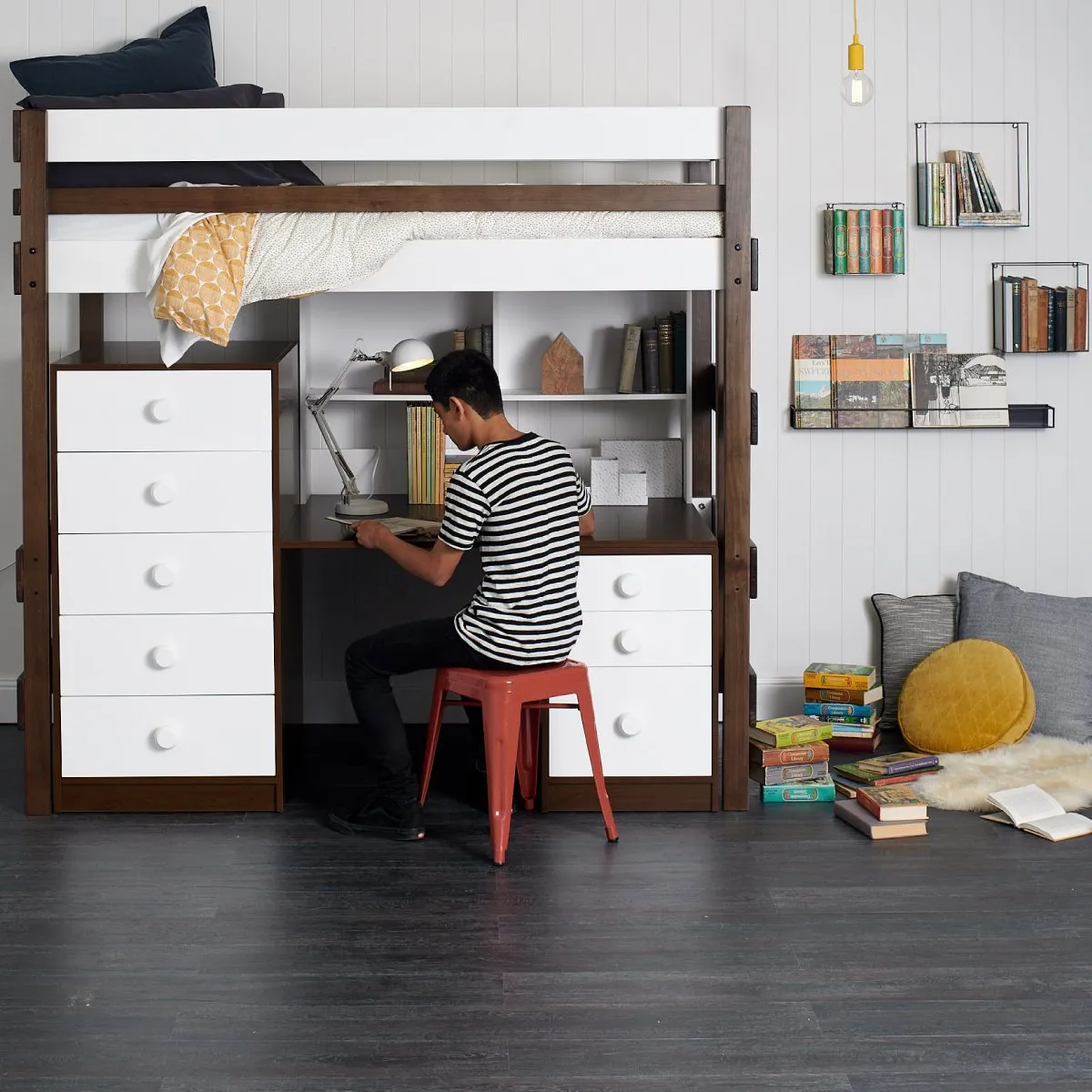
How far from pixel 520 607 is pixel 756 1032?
3.71ft

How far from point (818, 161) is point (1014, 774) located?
1.93 meters

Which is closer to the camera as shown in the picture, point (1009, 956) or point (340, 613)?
point (1009, 956)

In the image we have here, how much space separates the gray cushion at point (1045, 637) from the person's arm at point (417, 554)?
187 cm

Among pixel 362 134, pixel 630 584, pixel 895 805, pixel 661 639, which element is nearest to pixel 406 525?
pixel 630 584

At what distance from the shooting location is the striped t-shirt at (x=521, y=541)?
3.03m

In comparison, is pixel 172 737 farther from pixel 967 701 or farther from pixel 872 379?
pixel 872 379

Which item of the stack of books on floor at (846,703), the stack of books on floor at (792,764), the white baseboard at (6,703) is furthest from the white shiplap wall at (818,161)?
the stack of books on floor at (792,764)

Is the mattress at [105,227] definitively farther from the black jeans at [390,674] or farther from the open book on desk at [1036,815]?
the open book on desk at [1036,815]

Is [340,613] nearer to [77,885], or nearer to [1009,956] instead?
[77,885]

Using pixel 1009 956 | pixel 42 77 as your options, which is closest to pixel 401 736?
pixel 1009 956

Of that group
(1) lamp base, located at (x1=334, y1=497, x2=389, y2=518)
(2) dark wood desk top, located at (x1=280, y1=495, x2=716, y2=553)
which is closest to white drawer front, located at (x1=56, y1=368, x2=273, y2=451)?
(2) dark wood desk top, located at (x1=280, y1=495, x2=716, y2=553)

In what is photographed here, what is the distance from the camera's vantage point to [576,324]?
13.6 ft

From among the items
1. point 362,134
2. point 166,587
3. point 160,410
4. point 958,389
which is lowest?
point 166,587

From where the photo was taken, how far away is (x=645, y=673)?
3.42 meters
